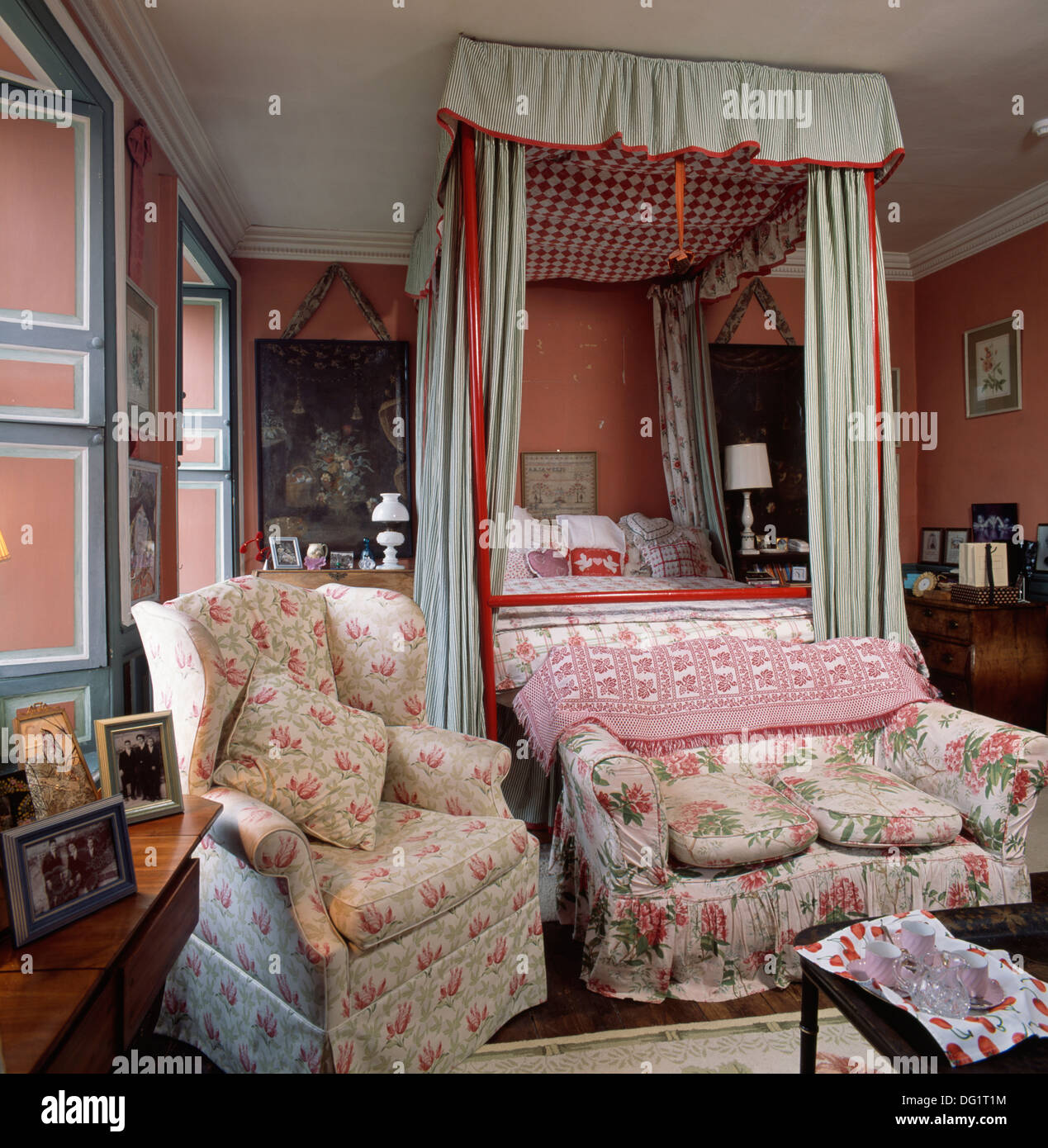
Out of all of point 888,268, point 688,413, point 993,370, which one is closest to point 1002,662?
point 993,370

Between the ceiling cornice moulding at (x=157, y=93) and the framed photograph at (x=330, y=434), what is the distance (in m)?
1.02

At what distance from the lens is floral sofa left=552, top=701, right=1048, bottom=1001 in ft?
6.85

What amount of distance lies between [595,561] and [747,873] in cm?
276

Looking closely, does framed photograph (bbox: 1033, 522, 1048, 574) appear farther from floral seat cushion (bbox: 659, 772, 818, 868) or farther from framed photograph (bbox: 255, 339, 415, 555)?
framed photograph (bbox: 255, 339, 415, 555)

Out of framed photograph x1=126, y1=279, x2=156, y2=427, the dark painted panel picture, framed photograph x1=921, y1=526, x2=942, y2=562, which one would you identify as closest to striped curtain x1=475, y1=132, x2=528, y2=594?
framed photograph x1=126, y1=279, x2=156, y2=427

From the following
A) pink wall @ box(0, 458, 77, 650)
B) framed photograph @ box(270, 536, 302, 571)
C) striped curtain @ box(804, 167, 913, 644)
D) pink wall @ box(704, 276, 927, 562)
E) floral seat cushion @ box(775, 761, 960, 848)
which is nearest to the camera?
floral seat cushion @ box(775, 761, 960, 848)

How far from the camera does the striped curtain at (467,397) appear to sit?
2.96m

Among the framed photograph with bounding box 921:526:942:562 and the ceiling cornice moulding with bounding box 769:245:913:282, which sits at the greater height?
the ceiling cornice moulding with bounding box 769:245:913:282

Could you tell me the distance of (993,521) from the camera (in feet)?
16.2

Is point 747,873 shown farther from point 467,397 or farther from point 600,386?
point 600,386

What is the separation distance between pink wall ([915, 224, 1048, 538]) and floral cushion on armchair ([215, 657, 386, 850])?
4.44m

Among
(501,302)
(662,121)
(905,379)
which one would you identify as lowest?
(501,302)

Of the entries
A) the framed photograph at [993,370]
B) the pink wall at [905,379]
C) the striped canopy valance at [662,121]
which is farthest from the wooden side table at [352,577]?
the framed photograph at [993,370]

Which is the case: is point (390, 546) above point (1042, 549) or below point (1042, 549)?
above
